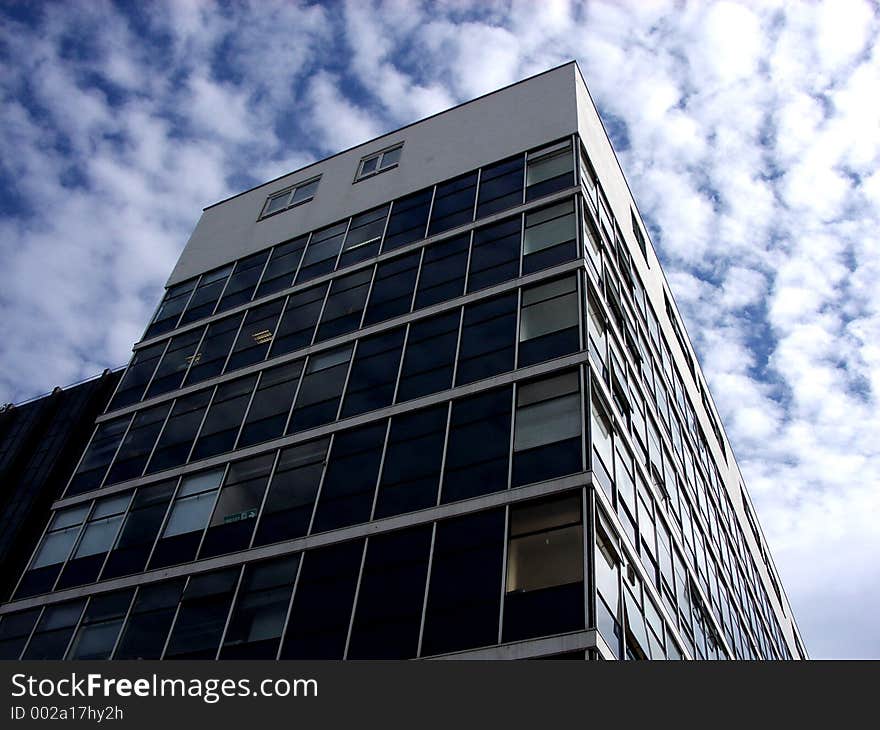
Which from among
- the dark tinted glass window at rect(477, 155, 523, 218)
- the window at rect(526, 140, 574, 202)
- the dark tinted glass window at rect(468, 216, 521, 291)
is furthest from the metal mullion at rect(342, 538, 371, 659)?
the window at rect(526, 140, 574, 202)

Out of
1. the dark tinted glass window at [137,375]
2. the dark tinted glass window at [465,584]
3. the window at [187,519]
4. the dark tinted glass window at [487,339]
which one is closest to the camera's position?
the dark tinted glass window at [465,584]

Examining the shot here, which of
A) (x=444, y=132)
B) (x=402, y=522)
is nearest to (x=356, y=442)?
(x=402, y=522)

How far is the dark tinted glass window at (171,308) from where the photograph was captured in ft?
126

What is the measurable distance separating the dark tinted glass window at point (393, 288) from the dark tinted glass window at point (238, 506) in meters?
6.29

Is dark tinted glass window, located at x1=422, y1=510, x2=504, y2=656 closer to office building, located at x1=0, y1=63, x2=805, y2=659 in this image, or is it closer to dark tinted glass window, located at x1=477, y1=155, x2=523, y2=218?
office building, located at x1=0, y1=63, x2=805, y2=659

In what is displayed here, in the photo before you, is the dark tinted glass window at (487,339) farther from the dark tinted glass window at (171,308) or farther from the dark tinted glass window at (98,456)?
the dark tinted glass window at (171,308)

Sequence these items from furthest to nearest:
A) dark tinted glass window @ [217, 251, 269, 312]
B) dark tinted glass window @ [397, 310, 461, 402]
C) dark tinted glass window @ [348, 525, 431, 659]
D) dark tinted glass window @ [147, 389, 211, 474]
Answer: dark tinted glass window @ [217, 251, 269, 312], dark tinted glass window @ [147, 389, 211, 474], dark tinted glass window @ [397, 310, 461, 402], dark tinted glass window @ [348, 525, 431, 659]

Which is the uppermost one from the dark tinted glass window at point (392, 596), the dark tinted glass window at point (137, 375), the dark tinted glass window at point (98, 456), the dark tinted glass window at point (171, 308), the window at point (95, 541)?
the dark tinted glass window at point (171, 308)

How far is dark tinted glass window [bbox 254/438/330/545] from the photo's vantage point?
85.3ft

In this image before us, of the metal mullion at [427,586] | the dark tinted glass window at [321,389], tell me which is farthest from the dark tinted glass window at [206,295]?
the metal mullion at [427,586]

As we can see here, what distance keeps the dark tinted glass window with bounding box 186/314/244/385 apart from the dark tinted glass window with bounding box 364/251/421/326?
20.5ft

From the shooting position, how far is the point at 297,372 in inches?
1240

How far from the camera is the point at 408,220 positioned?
35.2 metres

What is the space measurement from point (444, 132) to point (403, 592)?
72.4ft
